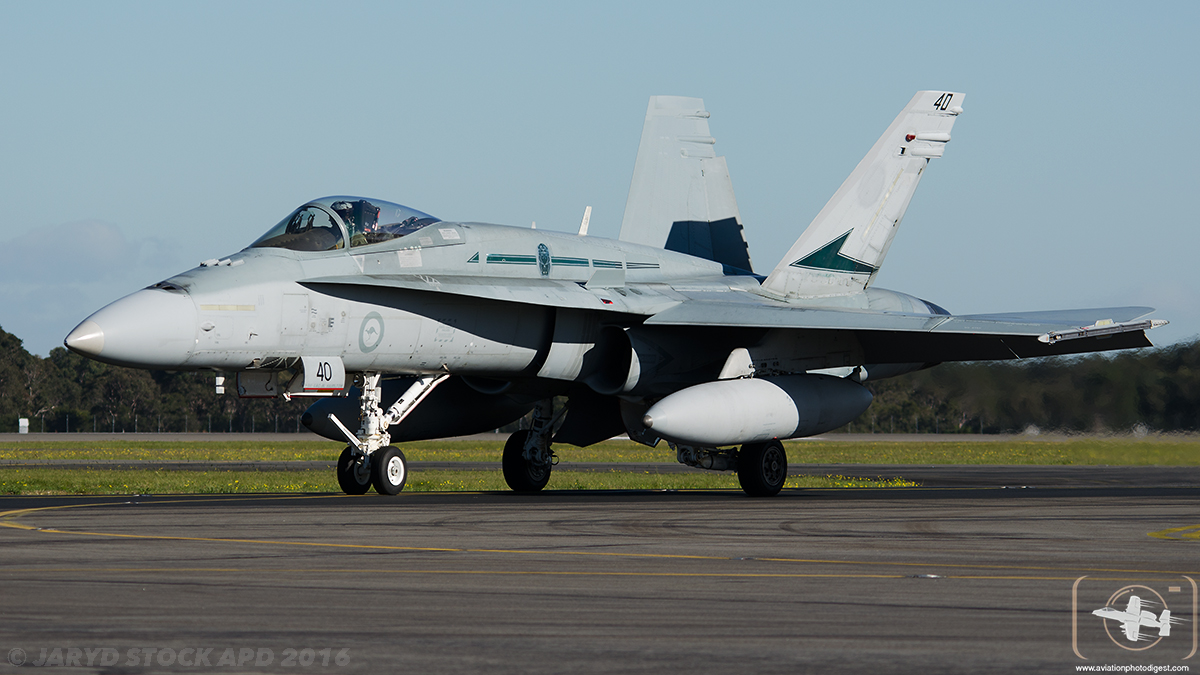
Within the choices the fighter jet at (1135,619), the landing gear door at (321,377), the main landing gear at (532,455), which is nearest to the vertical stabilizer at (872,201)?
the main landing gear at (532,455)

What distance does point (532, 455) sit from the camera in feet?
59.0

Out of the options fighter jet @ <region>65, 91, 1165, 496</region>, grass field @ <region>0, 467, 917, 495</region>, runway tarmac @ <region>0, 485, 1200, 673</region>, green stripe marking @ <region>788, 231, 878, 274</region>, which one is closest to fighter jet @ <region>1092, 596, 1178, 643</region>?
runway tarmac @ <region>0, 485, 1200, 673</region>

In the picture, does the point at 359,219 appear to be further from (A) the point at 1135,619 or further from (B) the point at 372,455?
(A) the point at 1135,619

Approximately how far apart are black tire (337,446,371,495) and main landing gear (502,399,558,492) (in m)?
2.94

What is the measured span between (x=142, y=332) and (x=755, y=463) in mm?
7815

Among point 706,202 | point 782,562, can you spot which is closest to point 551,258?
point 706,202

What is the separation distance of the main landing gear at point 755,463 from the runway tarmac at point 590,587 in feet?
11.8

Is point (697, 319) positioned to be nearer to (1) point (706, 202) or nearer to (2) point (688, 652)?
(1) point (706, 202)

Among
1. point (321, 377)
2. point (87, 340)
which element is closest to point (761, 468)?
point (321, 377)

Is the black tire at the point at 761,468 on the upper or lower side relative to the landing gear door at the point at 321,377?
lower

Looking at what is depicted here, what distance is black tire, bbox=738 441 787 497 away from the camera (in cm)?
1675

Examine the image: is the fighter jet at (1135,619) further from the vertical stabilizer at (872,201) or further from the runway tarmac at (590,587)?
the vertical stabilizer at (872,201)

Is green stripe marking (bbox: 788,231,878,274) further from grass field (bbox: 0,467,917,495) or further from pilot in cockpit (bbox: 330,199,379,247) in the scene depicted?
pilot in cockpit (bbox: 330,199,379,247)

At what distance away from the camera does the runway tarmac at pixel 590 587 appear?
17.1 feet
